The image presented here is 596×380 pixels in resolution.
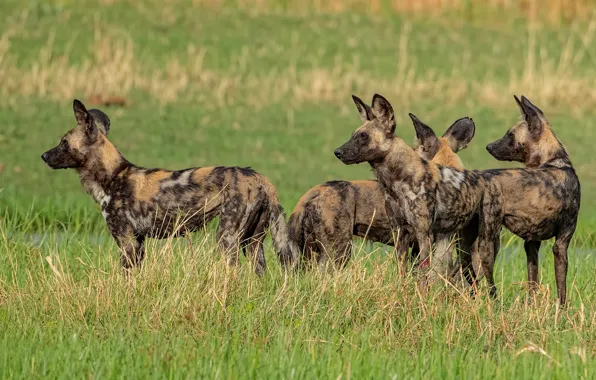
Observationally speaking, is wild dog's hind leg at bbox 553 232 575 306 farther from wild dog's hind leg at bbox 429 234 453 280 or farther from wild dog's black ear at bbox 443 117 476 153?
wild dog's black ear at bbox 443 117 476 153

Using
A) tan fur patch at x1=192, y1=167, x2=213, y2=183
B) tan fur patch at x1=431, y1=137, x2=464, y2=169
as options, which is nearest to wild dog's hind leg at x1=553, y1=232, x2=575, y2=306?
tan fur patch at x1=431, y1=137, x2=464, y2=169

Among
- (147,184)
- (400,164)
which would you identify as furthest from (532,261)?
(147,184)

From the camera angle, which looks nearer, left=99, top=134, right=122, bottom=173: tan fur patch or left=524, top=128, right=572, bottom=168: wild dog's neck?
left=524, top=128, right=572, bottom=168: wild dog's neck

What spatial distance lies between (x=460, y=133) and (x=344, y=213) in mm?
1129

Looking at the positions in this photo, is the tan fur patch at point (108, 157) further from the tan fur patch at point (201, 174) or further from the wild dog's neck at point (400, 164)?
the wild dog's neck at point (400, 164)

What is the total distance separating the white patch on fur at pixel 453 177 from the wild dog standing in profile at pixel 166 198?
124 centimetres

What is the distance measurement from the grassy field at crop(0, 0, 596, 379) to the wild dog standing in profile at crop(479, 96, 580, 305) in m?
0.31

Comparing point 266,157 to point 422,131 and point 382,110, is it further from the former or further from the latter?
point 382,110

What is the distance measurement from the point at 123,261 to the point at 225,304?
4.81 feet

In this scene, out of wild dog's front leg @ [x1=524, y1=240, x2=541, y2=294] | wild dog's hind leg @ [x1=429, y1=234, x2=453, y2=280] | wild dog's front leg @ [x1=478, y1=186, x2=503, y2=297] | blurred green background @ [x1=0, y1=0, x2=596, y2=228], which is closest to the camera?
wild dog's hind leg @ [x1=429, y1=234, x2=453, y2=280]

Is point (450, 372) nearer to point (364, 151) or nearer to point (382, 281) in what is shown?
point (382, 281)

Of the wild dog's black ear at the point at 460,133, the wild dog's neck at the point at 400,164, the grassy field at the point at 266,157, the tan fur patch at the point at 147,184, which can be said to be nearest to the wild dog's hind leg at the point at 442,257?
the grassy field at the point at 266,157

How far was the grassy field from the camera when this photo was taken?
6766 mm

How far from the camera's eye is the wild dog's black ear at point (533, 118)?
881 centimetres
